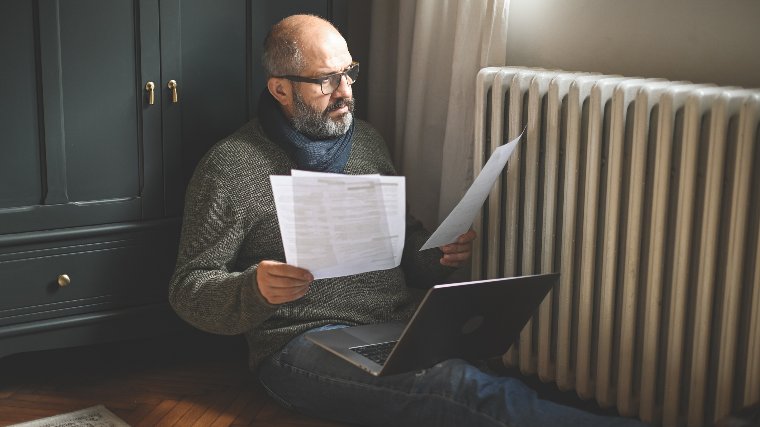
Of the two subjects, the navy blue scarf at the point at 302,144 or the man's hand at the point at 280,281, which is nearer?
the man's hand at the point at 280,281

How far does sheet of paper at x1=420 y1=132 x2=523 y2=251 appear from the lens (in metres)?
1.74

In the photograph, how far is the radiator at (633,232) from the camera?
5.34 feet

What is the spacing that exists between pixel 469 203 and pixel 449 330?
0.25 meters

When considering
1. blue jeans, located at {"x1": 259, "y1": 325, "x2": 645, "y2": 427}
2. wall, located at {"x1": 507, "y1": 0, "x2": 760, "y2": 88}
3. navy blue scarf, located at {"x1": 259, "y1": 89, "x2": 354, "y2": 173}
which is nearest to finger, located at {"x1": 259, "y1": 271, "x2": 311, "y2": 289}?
blue jeans, located at {"x1": 259, "y1": 325, "x2": 645, "y2": 427}

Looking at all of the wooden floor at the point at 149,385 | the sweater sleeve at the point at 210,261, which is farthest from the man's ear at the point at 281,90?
the wooden floor at the point at 149,385

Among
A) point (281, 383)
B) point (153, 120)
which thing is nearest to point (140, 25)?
point (153, 120)

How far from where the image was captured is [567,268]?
6.30 ft

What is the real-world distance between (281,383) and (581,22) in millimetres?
1015

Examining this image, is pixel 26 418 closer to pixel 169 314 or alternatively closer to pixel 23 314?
pixel 23 314

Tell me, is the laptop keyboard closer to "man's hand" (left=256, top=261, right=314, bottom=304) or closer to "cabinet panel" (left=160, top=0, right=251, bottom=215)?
"man's hand" (left=256, top=261, right=314, bottom=304)

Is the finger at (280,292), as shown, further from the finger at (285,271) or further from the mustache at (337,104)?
the mustache at (337,104)

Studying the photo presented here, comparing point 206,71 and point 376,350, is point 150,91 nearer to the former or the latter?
point 206,71

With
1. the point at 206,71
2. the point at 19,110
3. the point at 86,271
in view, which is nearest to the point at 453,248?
the point at 206,71

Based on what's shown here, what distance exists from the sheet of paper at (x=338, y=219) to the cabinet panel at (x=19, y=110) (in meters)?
0.75
